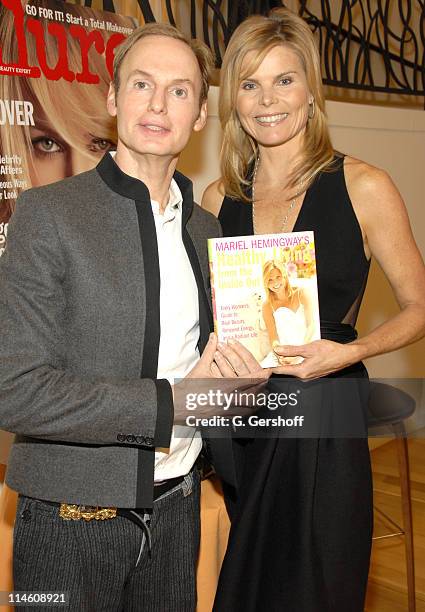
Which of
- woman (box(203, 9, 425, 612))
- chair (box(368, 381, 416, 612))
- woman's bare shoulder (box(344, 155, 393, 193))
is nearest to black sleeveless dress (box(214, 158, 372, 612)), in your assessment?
woman (box(203, 9, 425, 612))

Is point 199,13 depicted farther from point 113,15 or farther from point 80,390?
point 80,390

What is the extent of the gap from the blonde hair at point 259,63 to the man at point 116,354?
1.48 ft

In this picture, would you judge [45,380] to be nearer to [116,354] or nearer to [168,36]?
[116,354]

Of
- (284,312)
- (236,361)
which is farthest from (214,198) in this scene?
(236,361)

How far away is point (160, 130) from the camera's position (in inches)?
61.5

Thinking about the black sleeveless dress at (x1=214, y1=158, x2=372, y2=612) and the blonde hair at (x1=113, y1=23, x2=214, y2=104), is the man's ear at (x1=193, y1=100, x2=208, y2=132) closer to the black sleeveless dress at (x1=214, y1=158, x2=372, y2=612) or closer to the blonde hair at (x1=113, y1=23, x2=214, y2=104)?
the blonde hair at (x1=113, y1=23, x2=214, y2=104)

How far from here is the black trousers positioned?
4.90ft

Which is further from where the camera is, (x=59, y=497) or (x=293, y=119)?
(x=293, y=119)

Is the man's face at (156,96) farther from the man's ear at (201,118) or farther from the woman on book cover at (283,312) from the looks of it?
the woman on book cover at (283,312)

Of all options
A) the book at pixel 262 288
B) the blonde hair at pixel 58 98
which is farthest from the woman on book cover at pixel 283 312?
the blonde hair at pixel 58 98

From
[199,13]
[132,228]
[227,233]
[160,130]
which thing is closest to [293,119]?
[227,233]

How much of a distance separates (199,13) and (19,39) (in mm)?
2741

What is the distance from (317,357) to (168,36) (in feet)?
2.85

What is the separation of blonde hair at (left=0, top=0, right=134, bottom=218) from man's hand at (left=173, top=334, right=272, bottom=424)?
96 cm
